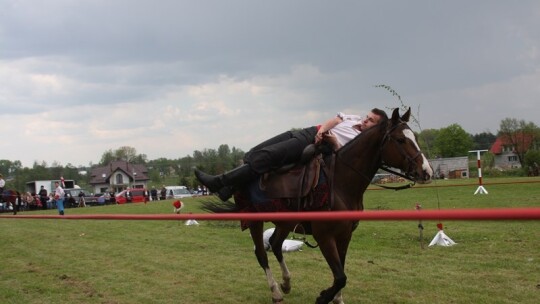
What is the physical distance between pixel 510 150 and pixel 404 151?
106345 mm

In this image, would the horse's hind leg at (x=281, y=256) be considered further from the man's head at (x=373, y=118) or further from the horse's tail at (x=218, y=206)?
the man's head at (x=373, y=118)

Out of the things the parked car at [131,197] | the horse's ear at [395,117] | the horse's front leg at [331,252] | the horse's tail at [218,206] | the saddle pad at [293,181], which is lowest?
the parked car at [131,197]

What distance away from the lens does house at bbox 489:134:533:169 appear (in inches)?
3429

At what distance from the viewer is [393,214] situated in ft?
8.31

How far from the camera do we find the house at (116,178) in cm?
9131

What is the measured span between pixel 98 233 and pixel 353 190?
10738 millimetres

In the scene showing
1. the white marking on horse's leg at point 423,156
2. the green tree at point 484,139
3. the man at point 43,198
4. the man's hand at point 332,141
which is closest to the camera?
the white marking on horse's leg at point 423,156

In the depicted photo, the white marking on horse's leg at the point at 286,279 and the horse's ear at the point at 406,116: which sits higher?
the horse's ear at the point at 406,116

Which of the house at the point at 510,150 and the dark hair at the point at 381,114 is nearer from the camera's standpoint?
the dark hair at the point at 381,114

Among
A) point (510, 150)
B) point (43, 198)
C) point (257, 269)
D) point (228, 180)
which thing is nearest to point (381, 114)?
point (228, 180)

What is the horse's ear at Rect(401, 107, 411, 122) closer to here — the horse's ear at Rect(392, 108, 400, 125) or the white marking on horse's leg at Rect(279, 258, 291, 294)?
the horse's ear at Rect(392, 108, 400, 125)

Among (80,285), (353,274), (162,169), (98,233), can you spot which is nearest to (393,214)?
(353,274)

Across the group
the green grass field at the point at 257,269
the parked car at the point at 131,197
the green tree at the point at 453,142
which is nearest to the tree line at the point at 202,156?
the green tree at the point at 453,142

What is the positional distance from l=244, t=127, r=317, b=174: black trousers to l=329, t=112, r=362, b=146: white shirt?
31 centimetres
